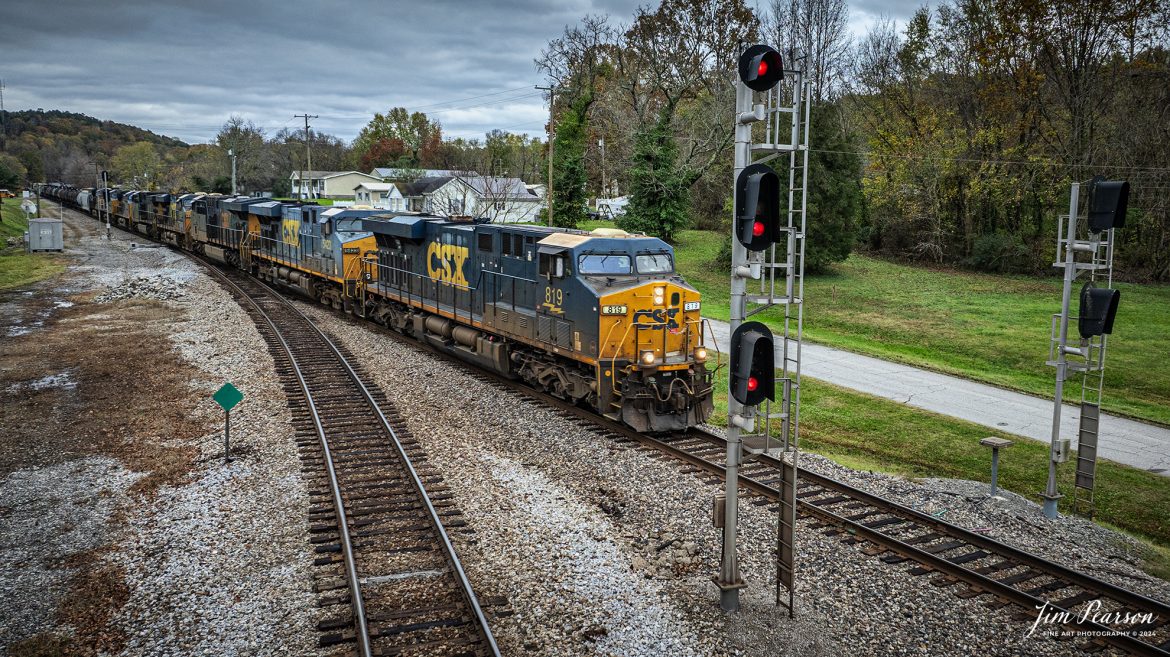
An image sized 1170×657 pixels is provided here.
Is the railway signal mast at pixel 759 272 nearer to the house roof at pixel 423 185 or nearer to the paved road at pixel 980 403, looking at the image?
the paved road at pixel 980 403

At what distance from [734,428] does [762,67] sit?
3.31 metres

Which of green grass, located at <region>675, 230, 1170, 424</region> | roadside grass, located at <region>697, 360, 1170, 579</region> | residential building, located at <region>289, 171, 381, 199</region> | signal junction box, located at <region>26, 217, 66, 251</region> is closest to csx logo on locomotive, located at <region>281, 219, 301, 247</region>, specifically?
green grass, located at <region>675, 230, 1170, 424</region>

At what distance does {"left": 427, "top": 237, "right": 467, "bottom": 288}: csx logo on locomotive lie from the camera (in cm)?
1878

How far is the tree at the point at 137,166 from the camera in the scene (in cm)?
10764

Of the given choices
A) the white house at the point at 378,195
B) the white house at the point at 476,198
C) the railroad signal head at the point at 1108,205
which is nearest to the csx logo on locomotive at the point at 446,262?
the railroad signal head at the point at 1108,205

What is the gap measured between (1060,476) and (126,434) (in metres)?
15.8

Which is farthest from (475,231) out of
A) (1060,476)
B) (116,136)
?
(116,136)

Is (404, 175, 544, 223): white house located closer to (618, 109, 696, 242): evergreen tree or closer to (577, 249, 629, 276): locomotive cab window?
(618, 109, 696, 242): evergreen tree

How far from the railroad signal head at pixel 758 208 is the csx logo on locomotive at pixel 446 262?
40.7ft

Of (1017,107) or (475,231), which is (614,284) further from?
(1017,107)

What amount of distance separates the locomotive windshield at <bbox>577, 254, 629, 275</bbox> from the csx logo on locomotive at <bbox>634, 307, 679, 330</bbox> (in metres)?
1.06

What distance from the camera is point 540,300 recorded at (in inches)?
602

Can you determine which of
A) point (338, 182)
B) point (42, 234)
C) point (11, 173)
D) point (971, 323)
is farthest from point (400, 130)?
point (971, 323)

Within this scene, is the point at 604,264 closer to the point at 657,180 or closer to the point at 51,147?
the point at 657,180
